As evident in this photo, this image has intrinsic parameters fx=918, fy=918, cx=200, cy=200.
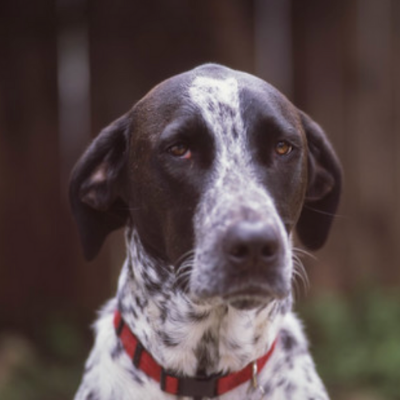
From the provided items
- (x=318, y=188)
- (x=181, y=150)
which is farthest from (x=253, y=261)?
(x=318, y=188)

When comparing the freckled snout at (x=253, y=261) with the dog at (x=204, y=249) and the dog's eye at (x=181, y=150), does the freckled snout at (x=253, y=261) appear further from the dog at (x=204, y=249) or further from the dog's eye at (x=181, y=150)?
the dog's eye at (x=181, y=150)

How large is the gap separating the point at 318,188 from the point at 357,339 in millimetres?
3077

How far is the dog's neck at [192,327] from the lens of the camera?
3066 millimetres

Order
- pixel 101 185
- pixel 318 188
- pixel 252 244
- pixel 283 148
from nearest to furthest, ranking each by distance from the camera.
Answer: pixel 252 244
pixel 283 148
pixel 101 185
pixel 318 188

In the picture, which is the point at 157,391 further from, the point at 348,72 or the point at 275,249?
the point at 348,72

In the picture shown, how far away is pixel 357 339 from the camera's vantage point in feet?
21.0

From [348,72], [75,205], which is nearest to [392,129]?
[348,72]

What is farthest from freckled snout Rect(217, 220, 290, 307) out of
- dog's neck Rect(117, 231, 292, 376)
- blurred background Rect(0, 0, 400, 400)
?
blurred background Rect(0, 0, 400, 400)

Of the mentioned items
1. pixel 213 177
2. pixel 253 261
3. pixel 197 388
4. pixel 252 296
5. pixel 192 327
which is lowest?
pixel 197 388

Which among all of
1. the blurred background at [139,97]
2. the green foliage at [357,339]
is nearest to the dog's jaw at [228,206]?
the green foliage at [357,339]

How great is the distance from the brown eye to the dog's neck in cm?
51

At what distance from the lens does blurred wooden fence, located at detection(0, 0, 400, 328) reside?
21.6 ft

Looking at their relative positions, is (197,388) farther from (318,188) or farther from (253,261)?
(318,188)

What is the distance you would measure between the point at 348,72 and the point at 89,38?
75.2 inches
